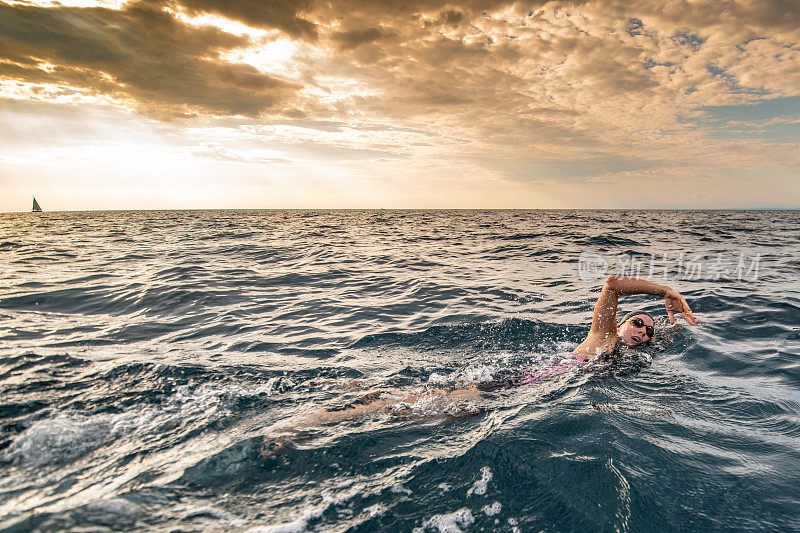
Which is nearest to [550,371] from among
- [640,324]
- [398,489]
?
[640,324]

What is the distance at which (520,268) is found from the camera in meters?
15.1

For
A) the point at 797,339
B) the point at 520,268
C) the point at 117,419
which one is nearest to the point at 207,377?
the point at 117,419

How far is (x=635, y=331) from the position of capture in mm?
6160

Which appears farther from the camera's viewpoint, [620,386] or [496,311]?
[496,311]

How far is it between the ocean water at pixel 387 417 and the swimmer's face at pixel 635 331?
24cm

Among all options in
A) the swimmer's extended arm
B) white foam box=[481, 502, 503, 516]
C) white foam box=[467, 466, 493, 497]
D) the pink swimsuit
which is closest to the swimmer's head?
the swimmer's extended arm

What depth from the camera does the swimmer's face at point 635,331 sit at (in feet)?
20.0

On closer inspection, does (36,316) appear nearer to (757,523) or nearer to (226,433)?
(226,433)

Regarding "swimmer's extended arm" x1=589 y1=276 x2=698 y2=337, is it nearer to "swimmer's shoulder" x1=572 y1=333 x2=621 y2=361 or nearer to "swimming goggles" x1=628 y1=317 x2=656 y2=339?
"swimmer's shoulder" x1=572 y1=333 x2=621 y2=361

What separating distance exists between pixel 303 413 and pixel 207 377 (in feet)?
6.24

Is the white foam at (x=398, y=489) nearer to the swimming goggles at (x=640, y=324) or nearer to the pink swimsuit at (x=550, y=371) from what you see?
the pink swimsuit at (x=550, y=371)

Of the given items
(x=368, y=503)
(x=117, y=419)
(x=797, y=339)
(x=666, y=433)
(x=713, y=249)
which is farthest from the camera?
(x=713, y=249)

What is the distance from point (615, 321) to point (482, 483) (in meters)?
3.71

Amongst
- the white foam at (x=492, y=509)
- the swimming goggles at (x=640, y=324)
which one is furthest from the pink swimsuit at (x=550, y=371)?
the white foam at (x=492, y=509)
